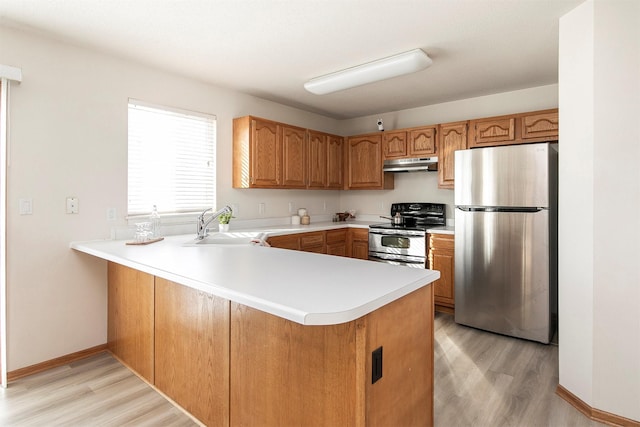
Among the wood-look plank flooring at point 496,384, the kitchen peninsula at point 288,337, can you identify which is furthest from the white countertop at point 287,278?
the wood-look plank flooring at point 496,384

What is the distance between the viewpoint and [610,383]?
199 centimetres

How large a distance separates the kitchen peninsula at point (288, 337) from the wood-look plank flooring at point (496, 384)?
A: 0.55 meters

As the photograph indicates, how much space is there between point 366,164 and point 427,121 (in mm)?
947

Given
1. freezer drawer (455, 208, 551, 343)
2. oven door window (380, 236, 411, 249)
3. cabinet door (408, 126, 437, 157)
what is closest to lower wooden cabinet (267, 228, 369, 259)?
oven door window (380, 236, 411, 249)

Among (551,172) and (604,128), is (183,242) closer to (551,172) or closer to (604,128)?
(604,128)

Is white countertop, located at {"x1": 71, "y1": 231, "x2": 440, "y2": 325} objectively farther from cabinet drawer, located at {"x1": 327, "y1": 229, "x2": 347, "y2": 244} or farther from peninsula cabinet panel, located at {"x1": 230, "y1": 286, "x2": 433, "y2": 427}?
cabinet drawer, located at {"x1": 327, "y1": 229, "x2": 347, "y2": 244}

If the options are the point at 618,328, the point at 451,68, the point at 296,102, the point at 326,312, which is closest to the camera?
the point at 326,312

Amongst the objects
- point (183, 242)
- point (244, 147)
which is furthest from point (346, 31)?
point (183, 242)

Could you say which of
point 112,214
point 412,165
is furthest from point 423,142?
point 112,214

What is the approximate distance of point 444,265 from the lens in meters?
3.71

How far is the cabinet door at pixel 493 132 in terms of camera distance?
3.59 m

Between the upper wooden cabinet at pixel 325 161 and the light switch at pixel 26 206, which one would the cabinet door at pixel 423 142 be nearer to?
the upper wooden cabinet at pixel 325 161

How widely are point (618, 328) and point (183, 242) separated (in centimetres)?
288

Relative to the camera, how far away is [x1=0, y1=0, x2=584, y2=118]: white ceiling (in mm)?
2154
